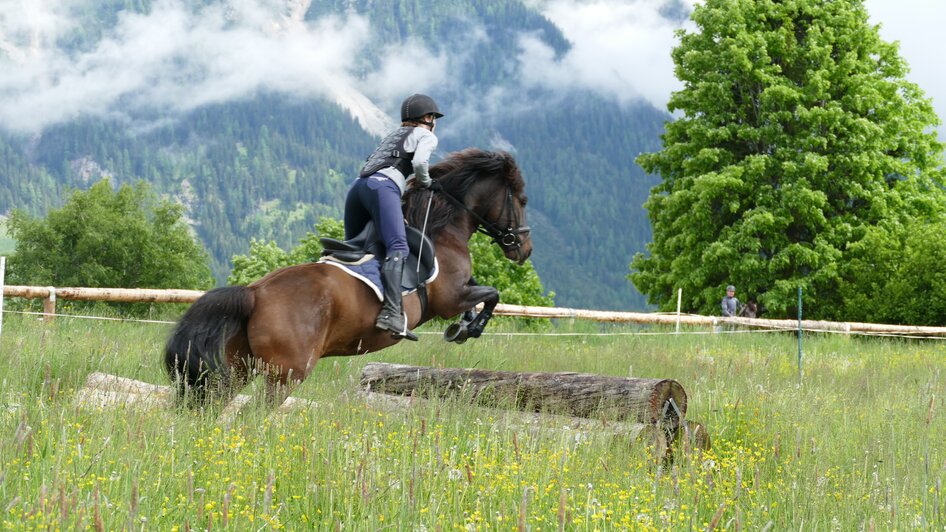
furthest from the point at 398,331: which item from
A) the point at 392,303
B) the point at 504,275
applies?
the point at 504,275

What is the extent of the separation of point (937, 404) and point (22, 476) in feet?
25.9

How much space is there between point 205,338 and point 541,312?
399 inches

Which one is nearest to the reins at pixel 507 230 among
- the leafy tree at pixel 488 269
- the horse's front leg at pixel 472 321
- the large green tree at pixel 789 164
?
the horse's front leg at pixel 472 321

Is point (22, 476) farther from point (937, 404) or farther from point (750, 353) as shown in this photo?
point (750, 353)

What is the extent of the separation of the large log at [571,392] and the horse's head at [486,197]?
5.19 ft

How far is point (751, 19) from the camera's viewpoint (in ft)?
104

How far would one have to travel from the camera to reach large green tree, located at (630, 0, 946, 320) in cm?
2906

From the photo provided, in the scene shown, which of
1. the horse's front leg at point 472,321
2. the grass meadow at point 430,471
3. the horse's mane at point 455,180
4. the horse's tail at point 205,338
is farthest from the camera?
the horse's front leg at point 472,321

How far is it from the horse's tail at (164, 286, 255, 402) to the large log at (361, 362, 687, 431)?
3.77 feet

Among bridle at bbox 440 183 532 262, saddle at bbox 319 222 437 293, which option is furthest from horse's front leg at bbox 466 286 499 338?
saddle at bbox 319 222 437 293

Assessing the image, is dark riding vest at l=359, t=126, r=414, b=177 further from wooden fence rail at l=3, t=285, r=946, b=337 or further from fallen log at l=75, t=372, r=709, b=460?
wooden fence rail at l=3, t=285, r=946, b=337

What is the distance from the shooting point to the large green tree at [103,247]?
63.8 meters

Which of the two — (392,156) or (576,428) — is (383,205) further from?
(576,428)

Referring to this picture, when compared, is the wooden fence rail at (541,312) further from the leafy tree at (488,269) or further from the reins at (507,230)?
the leafy tree at (488,269)
